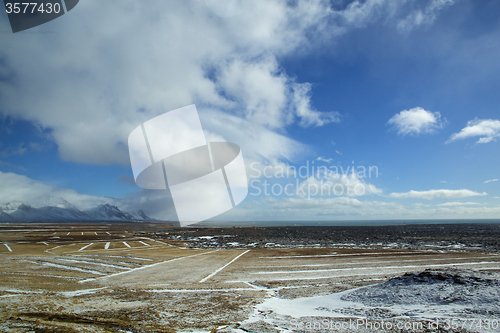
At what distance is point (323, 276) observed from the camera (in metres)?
13.6

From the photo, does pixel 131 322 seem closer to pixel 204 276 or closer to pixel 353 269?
pixel 204 276

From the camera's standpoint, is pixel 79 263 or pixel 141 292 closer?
pixel 141 292

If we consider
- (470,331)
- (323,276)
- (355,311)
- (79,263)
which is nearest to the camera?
(470,331)

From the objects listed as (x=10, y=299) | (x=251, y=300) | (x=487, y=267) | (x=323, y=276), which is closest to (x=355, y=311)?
(x=251, y=300)

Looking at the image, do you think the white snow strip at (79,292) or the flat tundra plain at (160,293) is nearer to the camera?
the flat tundra plain at (160,293)

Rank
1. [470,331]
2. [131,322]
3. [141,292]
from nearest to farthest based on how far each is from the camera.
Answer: [470,331] < [131,322] < [141,292]

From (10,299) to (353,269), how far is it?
54.3ft

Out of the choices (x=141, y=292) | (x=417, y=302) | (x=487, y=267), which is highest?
(x=417, y=302)

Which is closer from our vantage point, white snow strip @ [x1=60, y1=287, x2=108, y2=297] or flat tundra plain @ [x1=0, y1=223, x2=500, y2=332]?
flat tundra plain @ [x1=0, y1=223, x2=500, y2=332]

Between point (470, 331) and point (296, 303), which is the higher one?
point (470, 331)

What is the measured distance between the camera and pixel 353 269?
612 inches

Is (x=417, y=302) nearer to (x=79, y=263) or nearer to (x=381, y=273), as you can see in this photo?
(x=381, y=273)

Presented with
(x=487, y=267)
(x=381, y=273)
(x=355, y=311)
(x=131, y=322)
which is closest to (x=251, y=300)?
(x=355, y=311)

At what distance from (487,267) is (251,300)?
1724 centimetres
